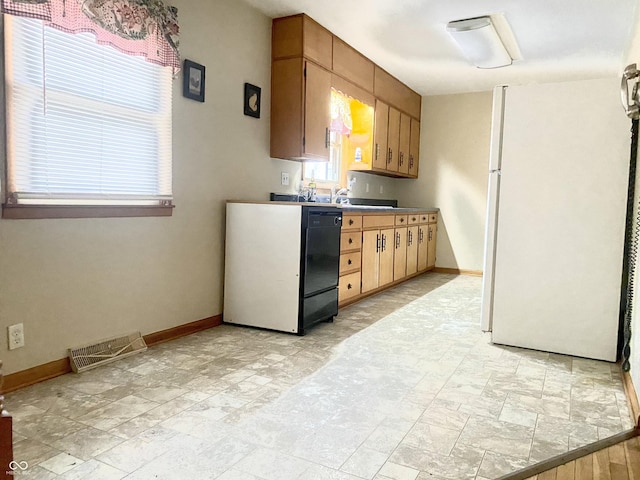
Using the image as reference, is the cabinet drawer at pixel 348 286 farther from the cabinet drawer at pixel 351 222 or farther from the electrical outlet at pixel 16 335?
the electrical outlet at pixel 16 335

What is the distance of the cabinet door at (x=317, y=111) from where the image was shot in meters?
3.74

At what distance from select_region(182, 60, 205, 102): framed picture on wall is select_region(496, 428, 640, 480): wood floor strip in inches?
106

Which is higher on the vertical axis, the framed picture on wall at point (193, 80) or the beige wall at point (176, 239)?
the framed picture on wall at point (193, 80)

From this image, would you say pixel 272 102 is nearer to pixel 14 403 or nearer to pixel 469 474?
pixel 14 403

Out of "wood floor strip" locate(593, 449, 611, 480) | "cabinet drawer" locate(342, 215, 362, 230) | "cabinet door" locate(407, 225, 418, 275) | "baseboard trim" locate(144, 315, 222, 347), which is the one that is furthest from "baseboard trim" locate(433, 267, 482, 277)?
"wood floor strip" locate(593, 449, 611, 480)

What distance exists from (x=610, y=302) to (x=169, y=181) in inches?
107

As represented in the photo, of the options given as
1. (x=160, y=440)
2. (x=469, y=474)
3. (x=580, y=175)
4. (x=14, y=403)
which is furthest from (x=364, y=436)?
(x=580, y=175)

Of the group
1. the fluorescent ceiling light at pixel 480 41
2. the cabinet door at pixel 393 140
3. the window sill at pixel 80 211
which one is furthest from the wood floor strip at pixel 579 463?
the cabinet door at pixel 393 140

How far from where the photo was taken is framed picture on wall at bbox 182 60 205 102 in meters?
2.98

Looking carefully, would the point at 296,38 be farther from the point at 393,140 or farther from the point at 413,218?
the point at 413,218

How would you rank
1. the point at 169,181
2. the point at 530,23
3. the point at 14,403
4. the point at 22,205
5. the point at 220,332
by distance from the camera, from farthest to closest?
the point at 530,23 < the point at 220,332 < the point at 169,181 < the point at 22,205 < the point at 14,403

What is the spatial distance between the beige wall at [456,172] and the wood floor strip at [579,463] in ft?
14.3

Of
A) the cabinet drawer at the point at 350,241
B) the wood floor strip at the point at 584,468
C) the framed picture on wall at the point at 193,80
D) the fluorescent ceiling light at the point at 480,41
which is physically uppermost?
the fluorescent ceiling light at the point at 480,41

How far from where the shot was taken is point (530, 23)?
371 cm
